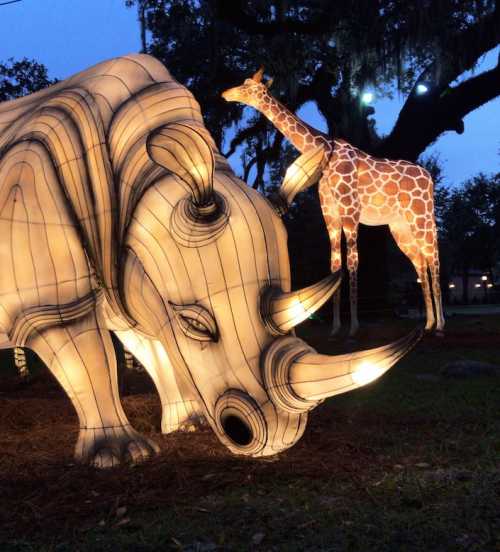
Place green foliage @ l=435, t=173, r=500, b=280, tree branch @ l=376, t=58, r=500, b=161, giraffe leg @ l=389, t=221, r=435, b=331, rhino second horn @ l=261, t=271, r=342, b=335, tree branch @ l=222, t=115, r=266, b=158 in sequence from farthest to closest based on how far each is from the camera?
green foliage @ l=435, t=173, r=500, b=280
tree branch @ l=222, t=115, r=266, b=158
tree branch @ l=376, t=58, r=500, b=161
giraffe leg @ l=389, t=221, r=435, b=331
rhino second horn @ l=261, t=271, r=342, b=335

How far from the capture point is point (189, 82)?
16.0 meters

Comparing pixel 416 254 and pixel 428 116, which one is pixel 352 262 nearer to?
pixel 416 254

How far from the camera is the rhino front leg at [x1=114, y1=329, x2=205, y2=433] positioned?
4.50 meters

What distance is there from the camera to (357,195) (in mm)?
9867

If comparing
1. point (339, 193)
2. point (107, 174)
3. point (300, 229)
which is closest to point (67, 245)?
point (107, 174)

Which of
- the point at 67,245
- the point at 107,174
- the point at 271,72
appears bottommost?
the point at 67,245

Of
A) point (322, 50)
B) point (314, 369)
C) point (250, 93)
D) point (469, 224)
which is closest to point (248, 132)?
point (322, 50)

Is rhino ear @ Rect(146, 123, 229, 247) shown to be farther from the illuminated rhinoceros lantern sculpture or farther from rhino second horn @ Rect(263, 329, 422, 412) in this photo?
rhino second horn @ Rect(263, 329, 422, 412)

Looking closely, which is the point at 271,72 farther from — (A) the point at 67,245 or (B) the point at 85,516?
Result: (B) the point at 85,516

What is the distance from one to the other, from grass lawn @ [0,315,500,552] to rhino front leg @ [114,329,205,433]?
0.15 meters

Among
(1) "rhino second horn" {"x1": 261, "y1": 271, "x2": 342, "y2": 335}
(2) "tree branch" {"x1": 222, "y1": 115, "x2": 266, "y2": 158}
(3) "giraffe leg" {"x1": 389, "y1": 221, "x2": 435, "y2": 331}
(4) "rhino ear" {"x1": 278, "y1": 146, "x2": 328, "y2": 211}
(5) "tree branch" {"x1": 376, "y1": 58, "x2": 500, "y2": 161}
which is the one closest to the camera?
(1) "rhino second horn" {"x1": 261, "y1": 271, "x2": 342, "y2": 335}

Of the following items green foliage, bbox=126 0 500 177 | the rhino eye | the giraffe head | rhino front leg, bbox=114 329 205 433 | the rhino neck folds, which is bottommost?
rhino front leg, bbox=114 329 205 433

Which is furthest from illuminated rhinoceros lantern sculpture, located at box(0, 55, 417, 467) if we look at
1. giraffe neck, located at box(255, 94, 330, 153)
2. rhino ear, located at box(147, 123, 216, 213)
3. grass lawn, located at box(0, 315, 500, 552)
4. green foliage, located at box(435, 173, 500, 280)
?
green foliage, located at box(435, 173, 500, 280)

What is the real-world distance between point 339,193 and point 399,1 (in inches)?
196
